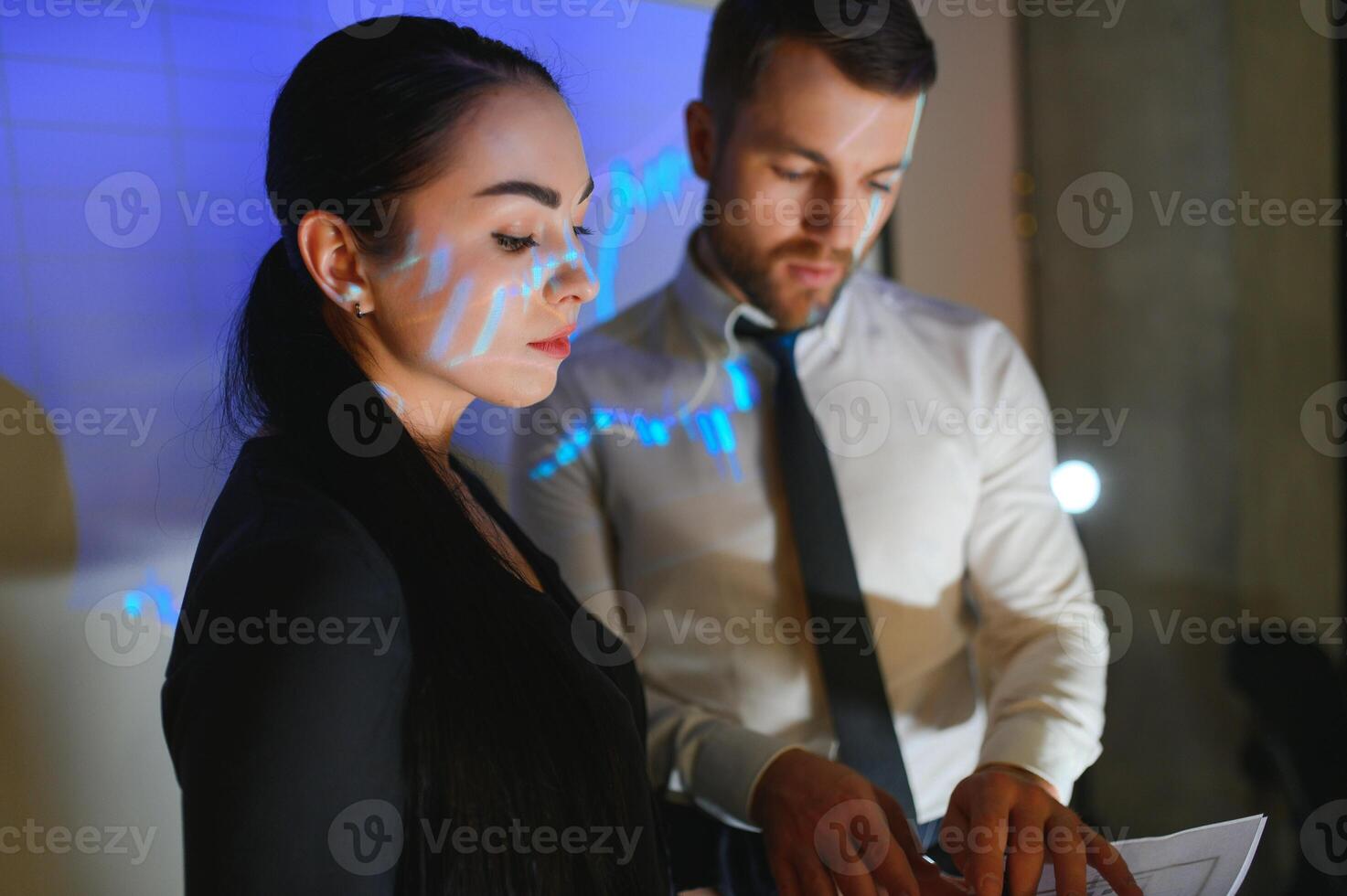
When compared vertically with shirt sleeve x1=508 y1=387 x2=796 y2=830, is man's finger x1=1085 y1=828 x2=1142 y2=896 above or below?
below

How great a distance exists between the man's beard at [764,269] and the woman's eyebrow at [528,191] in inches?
19.4

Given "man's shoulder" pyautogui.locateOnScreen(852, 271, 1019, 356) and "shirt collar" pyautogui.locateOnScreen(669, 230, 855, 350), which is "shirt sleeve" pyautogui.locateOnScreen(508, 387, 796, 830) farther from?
"man's shoulder" pyautogui.locateOnScreen(852, 271, 1019, 356)

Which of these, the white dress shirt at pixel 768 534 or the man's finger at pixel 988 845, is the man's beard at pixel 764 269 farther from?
the man's finger at pixel 988 845

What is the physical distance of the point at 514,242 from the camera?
2.71ft

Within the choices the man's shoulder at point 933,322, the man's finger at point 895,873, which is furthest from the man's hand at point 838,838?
the man's shoulder at point 933,322

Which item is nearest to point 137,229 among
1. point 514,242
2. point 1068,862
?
point 514,242

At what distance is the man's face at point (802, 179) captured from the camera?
47.0 inches

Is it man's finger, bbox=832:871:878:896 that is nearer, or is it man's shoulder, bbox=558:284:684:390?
man's finger, bbox=832:871:878:896

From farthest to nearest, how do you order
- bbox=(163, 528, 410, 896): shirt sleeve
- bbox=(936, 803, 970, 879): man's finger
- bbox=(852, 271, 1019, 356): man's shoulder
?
bbox=(852, 271, 1019, 356): man's shoulder → bbox=(936, 803, 970, 879): man's finger → bbox=(163, 528, 410, 896): shirt sleeve

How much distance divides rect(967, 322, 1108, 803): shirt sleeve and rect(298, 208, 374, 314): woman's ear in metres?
0.88

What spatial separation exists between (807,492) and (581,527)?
311 millimetres

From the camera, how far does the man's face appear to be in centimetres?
119

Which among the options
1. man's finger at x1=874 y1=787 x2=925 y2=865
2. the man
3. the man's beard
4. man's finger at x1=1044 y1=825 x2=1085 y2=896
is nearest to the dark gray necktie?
the man

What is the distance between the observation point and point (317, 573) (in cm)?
67
